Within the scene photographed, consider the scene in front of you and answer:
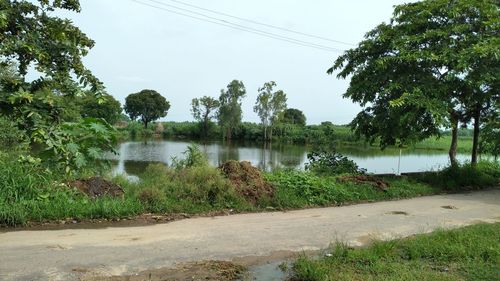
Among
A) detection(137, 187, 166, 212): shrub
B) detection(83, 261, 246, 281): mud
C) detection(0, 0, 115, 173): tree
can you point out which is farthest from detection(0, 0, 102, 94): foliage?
detection(137, 187, 166, 212): shrub

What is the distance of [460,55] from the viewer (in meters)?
12.0

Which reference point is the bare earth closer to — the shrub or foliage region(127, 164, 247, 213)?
foliage region(127, 164, 247, 213)

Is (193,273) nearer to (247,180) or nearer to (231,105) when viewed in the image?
(247,180)

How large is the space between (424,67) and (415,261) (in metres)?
8.91

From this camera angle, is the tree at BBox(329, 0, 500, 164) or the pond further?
the pond

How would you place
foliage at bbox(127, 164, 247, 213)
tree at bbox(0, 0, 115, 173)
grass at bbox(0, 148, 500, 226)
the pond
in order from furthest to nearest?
the pond < foliage at bbox(127, 164, 247, 213) < grass at bbox(0, 148, 500, 226) < tree at bbox(0, 0, 115, 173)

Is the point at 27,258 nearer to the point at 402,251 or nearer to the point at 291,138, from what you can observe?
the point at 402,251

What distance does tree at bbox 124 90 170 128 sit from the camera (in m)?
82.6

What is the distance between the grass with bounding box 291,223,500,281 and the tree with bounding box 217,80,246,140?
2361 inches

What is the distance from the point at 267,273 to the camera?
5680mm

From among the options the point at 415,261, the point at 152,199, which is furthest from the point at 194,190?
the point at 415,261

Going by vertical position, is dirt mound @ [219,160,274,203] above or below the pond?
above

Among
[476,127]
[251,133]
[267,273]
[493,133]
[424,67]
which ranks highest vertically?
[424,67]

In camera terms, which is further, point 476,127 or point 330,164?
point 476,127
